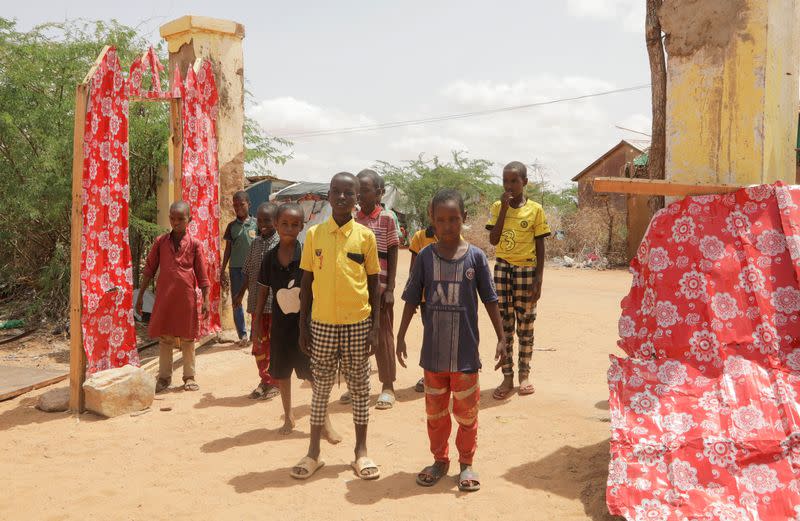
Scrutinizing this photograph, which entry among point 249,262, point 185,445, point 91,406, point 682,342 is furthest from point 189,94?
point 682,342

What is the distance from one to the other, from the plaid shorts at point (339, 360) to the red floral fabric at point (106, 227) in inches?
97.4

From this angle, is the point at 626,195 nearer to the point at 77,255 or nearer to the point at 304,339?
the point at 77,255

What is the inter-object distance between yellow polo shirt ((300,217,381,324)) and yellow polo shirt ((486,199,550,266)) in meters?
1.65

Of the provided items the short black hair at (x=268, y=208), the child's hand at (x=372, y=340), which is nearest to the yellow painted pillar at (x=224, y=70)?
the short black hair at (x=268, y=208)

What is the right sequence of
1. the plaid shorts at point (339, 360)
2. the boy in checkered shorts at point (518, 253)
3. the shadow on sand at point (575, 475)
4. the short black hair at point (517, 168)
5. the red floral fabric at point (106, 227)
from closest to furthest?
the shadow on sand at point (575, 475) → the plaid shorts at point (339, 360) → the short black hair at point (517, 168) → the boy in checkered shorts at point (518, 253) → the red floral fabric at point (106, 227)

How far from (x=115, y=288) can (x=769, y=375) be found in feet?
15.7

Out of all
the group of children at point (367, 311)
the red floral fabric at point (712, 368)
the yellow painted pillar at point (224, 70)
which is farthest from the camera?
the yellow painted pillar at point (224, 70)

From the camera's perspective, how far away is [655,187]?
3711mm


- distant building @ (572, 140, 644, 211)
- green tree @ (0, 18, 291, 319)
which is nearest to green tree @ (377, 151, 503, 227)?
distant building @ (572, 140, 644, 211)

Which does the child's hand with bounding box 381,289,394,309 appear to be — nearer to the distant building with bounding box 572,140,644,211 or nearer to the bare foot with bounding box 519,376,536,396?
the bare foot with bounding box 519,376,536,396

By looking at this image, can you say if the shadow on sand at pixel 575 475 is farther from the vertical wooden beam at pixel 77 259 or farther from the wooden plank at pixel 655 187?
the vertical wooden beam at pixel 77 259

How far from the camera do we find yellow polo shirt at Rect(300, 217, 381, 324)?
3900 millimetres

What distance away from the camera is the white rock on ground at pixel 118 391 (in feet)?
17.2

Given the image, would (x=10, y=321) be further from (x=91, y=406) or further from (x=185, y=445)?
(x=185, y=445)
